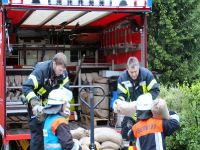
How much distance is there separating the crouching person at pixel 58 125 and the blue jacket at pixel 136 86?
193cm

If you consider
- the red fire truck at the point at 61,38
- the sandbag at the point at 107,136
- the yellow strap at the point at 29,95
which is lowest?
the sandbag at the point at 107,136

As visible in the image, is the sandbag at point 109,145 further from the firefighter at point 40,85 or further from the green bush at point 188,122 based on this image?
the firefighter at point 40,85

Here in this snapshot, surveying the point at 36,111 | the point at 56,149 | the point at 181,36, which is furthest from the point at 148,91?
the point at 181,36

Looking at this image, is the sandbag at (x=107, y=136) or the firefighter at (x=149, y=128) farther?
the sandbag at (x=107, y=136)

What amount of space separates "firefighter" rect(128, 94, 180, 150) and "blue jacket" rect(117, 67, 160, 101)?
204 centimetres

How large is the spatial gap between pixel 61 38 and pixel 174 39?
154 inches

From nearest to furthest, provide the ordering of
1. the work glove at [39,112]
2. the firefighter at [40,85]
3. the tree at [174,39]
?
1. the work glove at [39,112]
2. the firefighter at [40,85]
3. the tree at [174,39]

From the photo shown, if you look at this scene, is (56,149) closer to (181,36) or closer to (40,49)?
(40,49)

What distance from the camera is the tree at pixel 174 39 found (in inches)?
538

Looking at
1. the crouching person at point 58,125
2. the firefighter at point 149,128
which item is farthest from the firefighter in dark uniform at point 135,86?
the firefighter at point 149,128

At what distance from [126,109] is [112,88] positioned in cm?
355

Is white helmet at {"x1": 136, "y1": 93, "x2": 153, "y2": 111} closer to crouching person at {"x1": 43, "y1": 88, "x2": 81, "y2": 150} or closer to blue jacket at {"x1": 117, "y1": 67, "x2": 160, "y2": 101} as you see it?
crouching person at {"x1": 43, "y1": 88, "x2": 81, "y2": 150}

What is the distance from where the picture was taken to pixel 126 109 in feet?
19.2

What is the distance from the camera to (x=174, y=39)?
13.7 metres
